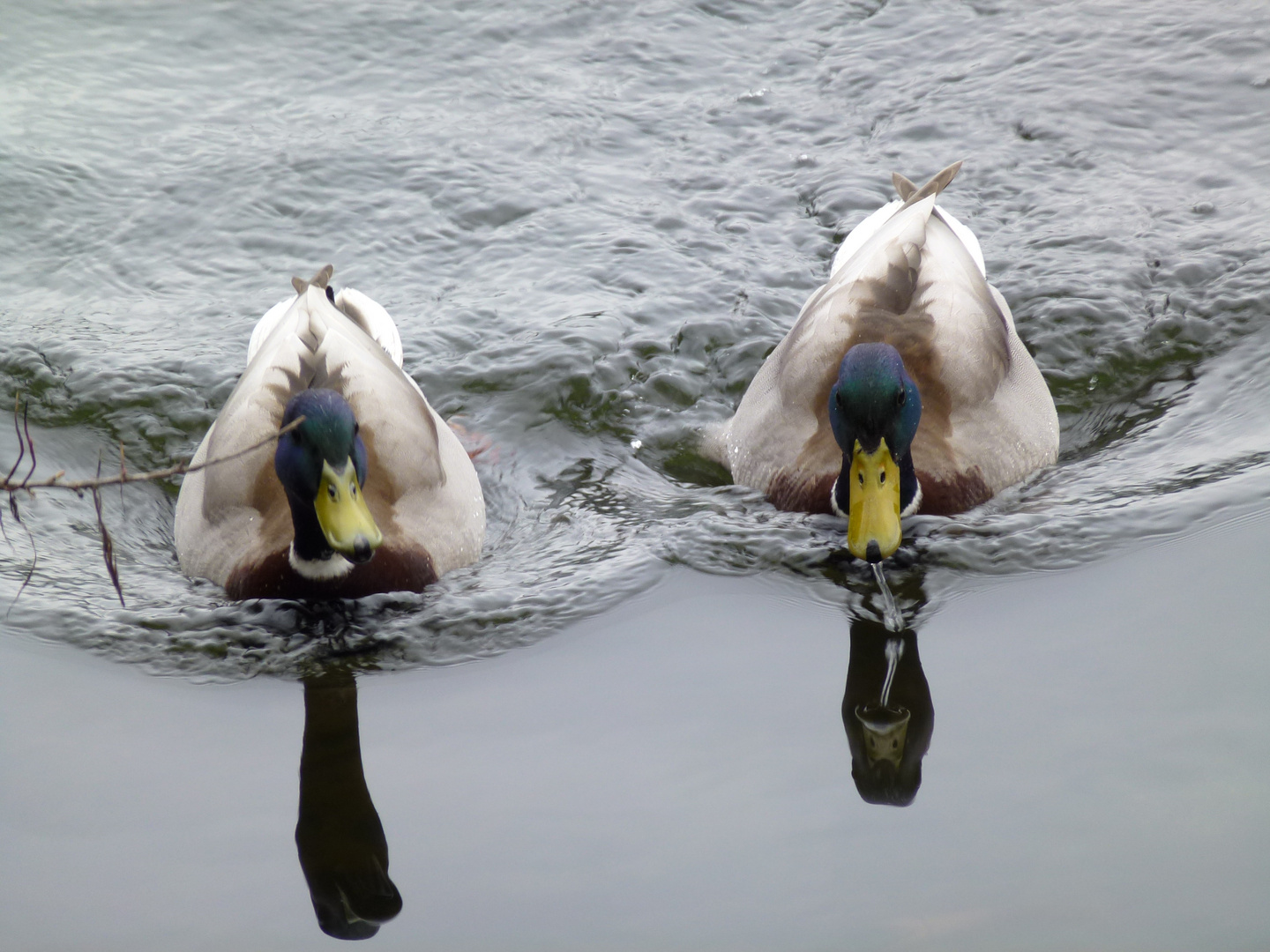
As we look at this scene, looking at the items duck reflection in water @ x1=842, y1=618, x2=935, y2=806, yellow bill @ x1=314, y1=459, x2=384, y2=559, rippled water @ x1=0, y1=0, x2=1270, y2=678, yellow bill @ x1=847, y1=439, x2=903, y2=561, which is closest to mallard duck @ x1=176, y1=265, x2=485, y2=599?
yellow bill @ x1=314, y1=459, x2=384, y2=559

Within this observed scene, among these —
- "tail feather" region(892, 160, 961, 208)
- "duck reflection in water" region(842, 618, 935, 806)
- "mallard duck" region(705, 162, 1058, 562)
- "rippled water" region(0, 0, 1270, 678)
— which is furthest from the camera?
"tail feather" region(892, 160, 961, 208)

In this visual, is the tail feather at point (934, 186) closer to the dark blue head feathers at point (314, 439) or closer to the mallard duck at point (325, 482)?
the mallard duck at point (325, 482)

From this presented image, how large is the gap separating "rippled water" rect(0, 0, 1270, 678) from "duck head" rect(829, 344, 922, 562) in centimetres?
27

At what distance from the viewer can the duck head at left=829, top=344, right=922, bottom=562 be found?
5473 mm

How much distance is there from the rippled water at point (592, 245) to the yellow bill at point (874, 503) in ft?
0.79

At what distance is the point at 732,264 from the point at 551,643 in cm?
371

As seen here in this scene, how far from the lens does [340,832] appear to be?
14.3 feet

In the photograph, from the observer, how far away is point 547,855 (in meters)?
4.20

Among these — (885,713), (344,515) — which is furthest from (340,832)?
(885,713)

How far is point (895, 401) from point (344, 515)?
208 cm

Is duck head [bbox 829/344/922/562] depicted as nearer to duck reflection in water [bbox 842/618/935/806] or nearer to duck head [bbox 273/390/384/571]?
duck reflection in water [bbox 842/618/935/806]

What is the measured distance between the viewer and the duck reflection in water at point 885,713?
4461 millimetres

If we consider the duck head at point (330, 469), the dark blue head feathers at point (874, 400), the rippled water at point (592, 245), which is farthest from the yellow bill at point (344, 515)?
the dark blue head feathers at point (874, 400)

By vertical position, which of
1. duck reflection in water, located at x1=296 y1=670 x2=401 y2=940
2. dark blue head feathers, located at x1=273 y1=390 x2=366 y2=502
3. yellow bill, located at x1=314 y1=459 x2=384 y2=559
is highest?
dark blue head feathers, located at x1=273 y1=390 x2=366 y2=502
